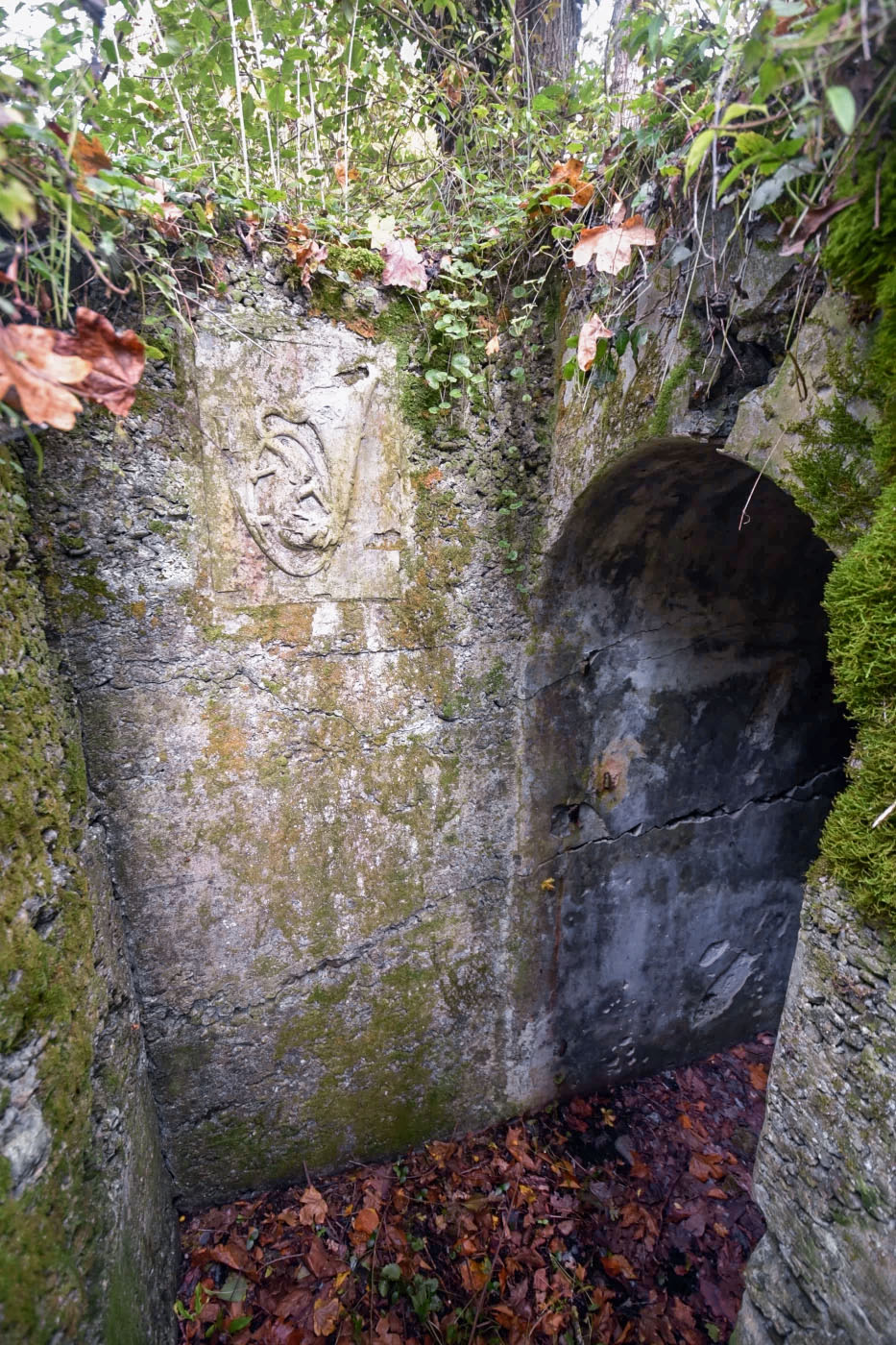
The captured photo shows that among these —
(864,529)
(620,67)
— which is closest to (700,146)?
(864,529)

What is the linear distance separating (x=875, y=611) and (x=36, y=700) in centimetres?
195

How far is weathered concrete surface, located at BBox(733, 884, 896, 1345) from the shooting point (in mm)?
1196

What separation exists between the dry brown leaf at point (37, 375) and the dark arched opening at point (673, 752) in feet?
4.78

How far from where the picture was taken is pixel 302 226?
68.7 inches

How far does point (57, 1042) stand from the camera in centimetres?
143

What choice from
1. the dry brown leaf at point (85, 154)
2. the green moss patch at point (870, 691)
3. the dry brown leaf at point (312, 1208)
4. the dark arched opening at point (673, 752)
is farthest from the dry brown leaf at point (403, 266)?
the dry brown leaf at point (312, 1208)

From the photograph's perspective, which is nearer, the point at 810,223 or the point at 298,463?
the point at 810,223

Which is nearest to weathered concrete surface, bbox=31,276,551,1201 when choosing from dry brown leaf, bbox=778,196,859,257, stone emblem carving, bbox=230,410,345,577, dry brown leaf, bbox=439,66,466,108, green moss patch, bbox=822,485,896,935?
stone emblem carving, bbox=230,410,345,577

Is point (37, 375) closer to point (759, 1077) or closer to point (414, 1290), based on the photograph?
point (414, 1290)

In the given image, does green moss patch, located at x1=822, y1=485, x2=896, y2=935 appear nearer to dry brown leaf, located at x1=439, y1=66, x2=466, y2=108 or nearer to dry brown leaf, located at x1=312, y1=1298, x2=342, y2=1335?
dry brown leaf, located at x1=312, y1=1298, x2=342, y2=1335

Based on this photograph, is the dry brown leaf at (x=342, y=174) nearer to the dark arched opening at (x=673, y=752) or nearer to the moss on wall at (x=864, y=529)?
the dark arched opening at (x=673, y=752)

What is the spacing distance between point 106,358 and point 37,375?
32cm

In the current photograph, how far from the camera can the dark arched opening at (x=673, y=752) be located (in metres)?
2.21

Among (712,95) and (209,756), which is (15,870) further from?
(712,95)
